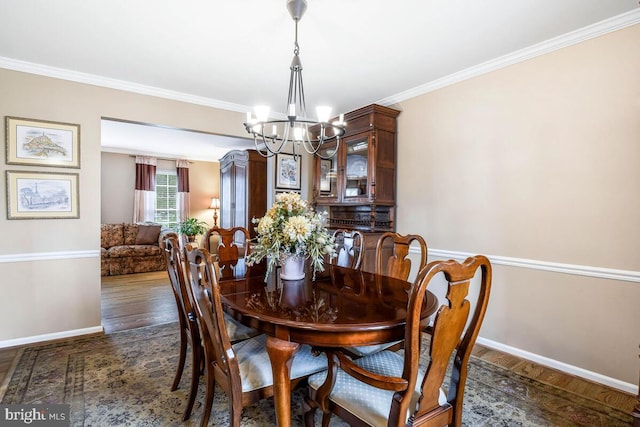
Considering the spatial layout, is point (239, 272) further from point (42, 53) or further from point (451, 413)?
point (42, 53)

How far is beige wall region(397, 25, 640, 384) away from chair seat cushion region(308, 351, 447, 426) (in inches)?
65.5

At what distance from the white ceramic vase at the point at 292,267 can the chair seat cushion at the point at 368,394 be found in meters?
0.63

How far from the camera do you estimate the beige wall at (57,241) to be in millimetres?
2857

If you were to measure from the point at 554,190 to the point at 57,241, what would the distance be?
14.2 ft

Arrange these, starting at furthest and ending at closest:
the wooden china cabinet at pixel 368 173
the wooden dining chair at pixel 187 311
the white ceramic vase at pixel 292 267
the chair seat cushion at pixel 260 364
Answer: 1. the wooden china cabinet at pixel 368 173
2. the white ceramic vase at pixel 292 267
3. the wooden dining chair at pixel 187 311
4. the chair seat cushion at pixel 260 364

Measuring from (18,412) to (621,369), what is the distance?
150 inches

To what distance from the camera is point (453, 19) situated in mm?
2156

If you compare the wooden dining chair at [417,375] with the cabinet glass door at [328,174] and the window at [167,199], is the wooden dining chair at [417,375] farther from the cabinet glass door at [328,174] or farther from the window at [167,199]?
the window at [167,199]

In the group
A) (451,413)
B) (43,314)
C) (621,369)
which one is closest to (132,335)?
(43,314)

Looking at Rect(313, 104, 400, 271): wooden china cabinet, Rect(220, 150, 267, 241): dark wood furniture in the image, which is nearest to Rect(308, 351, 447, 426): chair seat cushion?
Rect(313, 104, 400, 271): wooden china cabinet

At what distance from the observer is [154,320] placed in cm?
349

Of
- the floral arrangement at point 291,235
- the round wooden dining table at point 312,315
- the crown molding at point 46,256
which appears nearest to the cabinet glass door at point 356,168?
the floral arrangement at point 291,235

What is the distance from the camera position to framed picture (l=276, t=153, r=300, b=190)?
4461 millimetres

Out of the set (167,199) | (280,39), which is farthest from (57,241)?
(167,199)
